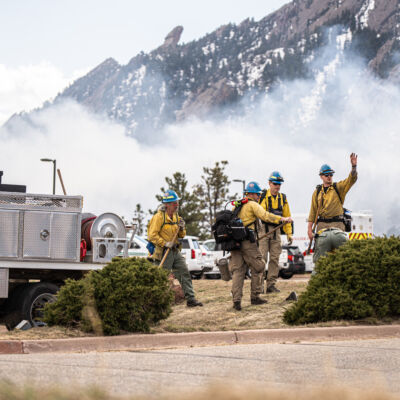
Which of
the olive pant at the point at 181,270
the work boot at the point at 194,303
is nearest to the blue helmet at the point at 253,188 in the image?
the olive pant at the point at 181,270

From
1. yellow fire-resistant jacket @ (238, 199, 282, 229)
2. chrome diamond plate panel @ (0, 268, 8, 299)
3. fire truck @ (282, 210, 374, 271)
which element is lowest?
chrome diamond plate panel @ (0, 268, 8, 299)

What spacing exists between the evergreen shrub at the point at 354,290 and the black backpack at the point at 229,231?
175 centimetres

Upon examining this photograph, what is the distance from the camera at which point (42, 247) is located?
9.91 meters

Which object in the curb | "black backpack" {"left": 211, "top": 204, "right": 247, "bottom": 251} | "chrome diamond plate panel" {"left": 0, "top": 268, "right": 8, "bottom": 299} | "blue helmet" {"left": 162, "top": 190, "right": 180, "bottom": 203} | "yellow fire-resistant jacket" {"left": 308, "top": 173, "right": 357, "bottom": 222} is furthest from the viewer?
"blue helmet" {"left": 162, "top": 190, "right": 180, "bottom": 203}

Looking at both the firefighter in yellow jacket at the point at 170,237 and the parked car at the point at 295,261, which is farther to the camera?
the parked car at the point at 295,261

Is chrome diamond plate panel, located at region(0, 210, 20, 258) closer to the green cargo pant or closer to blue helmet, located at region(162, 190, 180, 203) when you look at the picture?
blue helmet, located at region(162, 190, 180, 203)

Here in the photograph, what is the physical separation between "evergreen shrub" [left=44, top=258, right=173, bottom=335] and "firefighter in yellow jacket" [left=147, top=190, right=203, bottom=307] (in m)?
3.02

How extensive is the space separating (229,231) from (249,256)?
1.60 feet

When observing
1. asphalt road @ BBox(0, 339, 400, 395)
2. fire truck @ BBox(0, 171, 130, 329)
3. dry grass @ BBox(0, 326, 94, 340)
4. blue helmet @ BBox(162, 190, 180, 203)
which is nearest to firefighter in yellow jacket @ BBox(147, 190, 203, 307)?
blue helmet @ BBox(162, 190, 180, 203)

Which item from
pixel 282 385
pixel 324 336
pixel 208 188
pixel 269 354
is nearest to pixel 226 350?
pixel 269 354

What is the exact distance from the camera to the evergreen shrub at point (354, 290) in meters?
9.84

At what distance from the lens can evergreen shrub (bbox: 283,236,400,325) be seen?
9836 millimetres

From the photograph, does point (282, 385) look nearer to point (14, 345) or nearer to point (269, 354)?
point (269, 354)

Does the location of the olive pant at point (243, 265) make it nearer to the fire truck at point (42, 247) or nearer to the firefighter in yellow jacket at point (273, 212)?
the firefighter in yellow jacket at point (273, 212)
